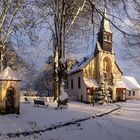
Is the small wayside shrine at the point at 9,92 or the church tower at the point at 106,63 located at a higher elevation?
the church tower at the point at 106,63

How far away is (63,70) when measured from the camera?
97.7ft

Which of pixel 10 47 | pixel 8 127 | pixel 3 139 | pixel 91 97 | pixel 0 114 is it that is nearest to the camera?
pixel 3 139

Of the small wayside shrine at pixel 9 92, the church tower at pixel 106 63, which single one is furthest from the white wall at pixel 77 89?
the small wayside shrine at pixel 9 92

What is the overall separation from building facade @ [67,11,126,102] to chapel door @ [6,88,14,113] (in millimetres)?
31019

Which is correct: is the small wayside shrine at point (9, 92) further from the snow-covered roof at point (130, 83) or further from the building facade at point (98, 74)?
the snow-covered roof at point (130, 83)

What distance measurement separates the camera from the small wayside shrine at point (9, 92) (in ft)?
82.6

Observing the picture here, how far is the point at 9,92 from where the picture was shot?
25891 millimetres

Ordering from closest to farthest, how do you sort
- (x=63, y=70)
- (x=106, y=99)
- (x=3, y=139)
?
1. (x=3, y=139)
2. (x=63, y=70)
3. (x=106, y=99)

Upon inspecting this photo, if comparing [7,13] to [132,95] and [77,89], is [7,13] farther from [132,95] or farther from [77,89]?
[132,95]

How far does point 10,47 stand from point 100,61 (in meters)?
25.5

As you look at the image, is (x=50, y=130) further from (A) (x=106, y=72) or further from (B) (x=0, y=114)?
(A) (x=106, y=72)

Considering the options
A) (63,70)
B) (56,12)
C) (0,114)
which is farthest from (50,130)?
(56,12)

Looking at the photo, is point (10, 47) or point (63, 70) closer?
point (63, 70)

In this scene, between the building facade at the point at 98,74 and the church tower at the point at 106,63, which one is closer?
the building facade at the point at 98,74
